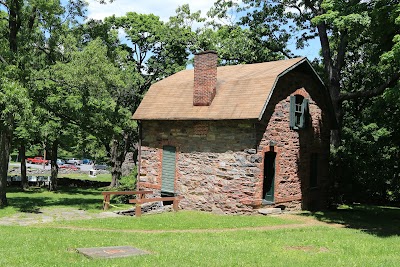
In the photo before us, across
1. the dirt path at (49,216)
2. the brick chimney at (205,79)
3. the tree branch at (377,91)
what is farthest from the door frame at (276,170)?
the tree branch at (377,91)

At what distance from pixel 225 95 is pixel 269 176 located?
13.1 feet

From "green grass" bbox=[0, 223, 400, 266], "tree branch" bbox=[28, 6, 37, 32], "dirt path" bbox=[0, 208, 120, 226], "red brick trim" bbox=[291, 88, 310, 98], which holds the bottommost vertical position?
"dirt path" bbox=[0, 208, 120, 226]

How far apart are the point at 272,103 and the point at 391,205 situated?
1441 centimetres

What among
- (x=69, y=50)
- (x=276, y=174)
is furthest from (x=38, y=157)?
(x=276, y=174)

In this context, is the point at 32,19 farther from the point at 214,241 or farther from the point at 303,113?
the point at 214,241

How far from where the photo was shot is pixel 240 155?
17531 mm

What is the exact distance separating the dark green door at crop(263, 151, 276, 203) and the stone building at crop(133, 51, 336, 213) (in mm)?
43

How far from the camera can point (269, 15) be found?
28.3m

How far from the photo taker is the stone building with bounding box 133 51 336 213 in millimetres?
17484

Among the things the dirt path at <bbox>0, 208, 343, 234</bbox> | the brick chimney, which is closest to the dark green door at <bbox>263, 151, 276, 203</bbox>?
the dirt path at <bbox>0, 208, 343, 234</bbox>

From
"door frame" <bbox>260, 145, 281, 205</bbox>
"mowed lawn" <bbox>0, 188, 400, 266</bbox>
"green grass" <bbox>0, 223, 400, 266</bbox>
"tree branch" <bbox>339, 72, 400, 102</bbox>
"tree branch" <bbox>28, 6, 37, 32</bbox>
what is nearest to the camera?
"green grass" <bbox>0, 223, 400, 266</bbox>

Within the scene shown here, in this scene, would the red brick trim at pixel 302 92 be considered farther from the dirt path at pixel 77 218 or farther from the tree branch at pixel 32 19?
the tree branch at pixel 32 19

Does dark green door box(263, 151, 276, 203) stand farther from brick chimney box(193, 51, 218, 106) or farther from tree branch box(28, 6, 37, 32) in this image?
tree branch box(28, 6, 37, 32)

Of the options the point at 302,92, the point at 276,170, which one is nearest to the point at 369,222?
the point at 276,170
